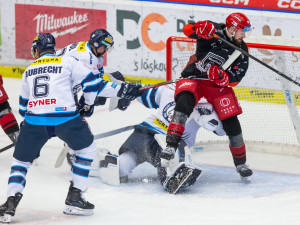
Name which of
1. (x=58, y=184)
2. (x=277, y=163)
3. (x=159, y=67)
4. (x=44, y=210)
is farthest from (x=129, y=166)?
(x=159, y=67)

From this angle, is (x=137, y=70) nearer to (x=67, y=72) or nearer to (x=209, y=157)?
(x=209, y=157)

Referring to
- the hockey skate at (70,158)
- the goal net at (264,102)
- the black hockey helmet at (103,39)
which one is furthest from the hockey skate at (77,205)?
the goal net at (264,102)

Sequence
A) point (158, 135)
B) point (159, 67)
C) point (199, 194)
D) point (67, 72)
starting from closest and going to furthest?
point (67, 72) → point (199, 194) → point (158, 135) → point (159, 67)

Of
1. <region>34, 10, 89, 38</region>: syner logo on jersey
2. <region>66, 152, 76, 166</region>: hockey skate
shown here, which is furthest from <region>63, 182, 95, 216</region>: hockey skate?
<region>34, 10, 89, 38</region>: syner logo on jersey

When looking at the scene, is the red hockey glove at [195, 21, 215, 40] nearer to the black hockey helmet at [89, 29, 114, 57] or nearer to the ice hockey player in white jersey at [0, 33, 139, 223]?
the black hockey helmet at [89, 29, 114, 57]

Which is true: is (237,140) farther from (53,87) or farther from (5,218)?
(5,218)

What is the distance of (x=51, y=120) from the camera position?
15.3 ft

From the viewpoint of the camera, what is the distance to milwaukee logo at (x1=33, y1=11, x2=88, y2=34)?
8.86 metres

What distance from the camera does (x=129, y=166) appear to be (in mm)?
5648

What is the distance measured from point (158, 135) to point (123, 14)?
2.84m

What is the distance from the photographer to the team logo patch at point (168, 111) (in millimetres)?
5738

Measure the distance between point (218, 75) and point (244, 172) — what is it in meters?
0.73

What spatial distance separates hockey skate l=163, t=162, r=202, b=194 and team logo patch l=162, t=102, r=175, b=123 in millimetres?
475

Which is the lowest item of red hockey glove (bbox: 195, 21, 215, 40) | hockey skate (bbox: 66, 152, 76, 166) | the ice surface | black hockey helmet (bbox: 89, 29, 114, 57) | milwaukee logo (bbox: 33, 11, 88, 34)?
A: the ice surface
